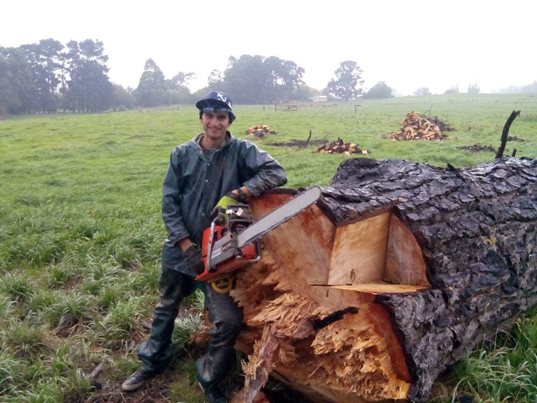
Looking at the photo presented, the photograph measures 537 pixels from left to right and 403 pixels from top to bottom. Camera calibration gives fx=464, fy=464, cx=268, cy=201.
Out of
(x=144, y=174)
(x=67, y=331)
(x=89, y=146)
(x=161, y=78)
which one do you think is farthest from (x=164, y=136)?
(x=161, y=78)

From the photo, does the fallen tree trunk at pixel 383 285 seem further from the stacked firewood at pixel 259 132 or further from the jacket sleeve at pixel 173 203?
the stacked firewood at pixel 259 132

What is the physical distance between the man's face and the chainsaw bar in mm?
831

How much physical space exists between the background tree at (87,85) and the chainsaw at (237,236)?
5151cm

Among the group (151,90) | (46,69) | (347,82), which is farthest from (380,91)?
(46,69)

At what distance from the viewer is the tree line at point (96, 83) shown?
44125mm

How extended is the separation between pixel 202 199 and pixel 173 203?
0.60 ft

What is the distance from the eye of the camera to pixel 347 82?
7569 centimetres

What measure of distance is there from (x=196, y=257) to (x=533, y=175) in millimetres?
2560

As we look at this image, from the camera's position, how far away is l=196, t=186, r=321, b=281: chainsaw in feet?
6.63

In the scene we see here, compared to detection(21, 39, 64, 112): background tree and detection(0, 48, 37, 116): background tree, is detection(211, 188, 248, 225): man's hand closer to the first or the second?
detection(0, 48, 37, 116): background tree

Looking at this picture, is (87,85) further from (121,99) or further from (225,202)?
(225,202)

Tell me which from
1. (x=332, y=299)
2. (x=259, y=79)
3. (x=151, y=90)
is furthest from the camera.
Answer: (x=259, y=79)

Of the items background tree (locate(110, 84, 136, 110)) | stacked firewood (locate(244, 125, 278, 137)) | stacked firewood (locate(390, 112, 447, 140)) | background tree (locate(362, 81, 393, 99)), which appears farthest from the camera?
background tree (locate(362, 81, 393, 99))

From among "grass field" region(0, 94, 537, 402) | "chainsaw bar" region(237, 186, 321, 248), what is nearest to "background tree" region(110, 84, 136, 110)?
"grass field" region(0, 94, 537, 402)
